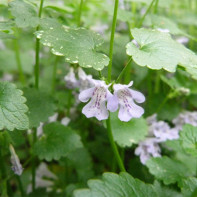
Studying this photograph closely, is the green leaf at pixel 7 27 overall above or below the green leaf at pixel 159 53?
below

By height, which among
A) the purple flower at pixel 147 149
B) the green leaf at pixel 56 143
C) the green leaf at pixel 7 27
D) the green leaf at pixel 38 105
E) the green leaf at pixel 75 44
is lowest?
the purple flower at pixel 147 149

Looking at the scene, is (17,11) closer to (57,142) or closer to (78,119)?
(57,142)

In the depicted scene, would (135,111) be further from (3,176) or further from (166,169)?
(3,176)

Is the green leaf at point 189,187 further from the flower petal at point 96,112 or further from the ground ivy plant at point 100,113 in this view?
the flower petal at point 96,112

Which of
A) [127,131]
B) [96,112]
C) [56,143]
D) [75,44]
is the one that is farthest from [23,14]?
[127,131]

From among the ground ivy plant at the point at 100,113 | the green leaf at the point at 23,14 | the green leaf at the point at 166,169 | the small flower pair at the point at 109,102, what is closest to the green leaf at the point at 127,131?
the ground ivy plant at the point at 100,113

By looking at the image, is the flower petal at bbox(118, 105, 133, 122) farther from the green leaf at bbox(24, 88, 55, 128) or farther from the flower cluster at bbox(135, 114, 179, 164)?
the flower cluster at bbox(135, 114, 179, 164)

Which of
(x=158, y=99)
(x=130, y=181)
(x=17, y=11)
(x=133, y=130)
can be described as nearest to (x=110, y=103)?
(x=130, y=181)
